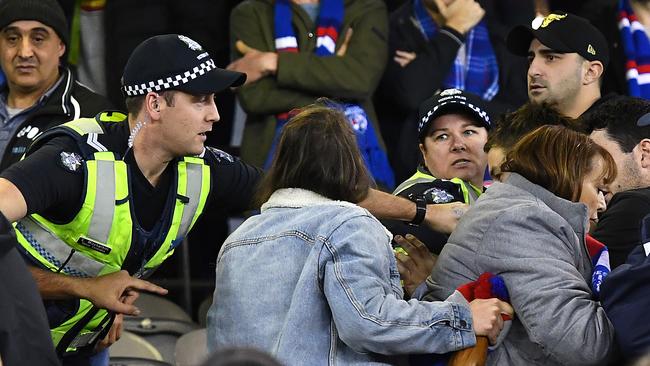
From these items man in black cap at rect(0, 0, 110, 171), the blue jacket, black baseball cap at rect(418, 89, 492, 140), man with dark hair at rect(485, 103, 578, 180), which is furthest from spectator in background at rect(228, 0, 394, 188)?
the blue jacket

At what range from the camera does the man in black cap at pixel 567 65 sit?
21.3ft

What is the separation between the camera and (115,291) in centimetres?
488

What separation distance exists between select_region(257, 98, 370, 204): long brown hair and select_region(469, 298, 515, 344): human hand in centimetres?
52

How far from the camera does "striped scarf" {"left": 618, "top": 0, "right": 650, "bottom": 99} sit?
7.60m

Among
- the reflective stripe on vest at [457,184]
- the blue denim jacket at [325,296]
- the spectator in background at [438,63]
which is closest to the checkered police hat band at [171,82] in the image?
the blue denim jacket at [325,296]

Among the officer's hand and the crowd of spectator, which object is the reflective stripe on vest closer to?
the crowd of spectator

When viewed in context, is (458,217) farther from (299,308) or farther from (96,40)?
(96,40)

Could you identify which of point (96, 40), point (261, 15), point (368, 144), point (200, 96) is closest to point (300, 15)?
point (261, 15)

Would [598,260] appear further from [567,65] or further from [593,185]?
[567,65]

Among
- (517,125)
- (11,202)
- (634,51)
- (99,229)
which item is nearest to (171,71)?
(99,229)

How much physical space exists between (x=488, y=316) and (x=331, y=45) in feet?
10.7

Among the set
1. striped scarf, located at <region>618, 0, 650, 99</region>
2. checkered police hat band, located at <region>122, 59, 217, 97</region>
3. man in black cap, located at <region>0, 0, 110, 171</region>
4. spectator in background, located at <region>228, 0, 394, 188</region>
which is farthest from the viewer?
striped scarf, located at <region>618, 0, 650, 99</region>

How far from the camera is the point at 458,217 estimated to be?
536cm

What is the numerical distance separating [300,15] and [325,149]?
9.80 feet
